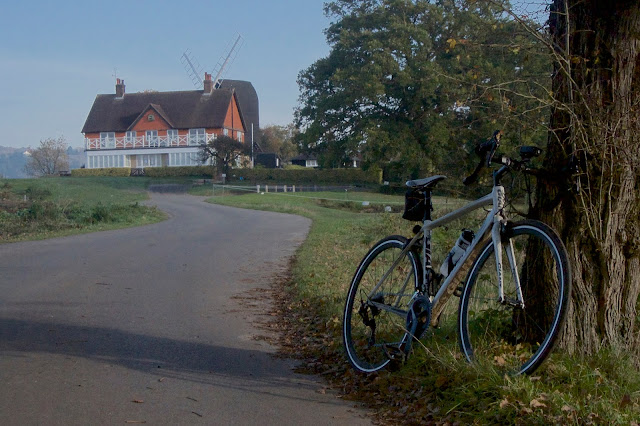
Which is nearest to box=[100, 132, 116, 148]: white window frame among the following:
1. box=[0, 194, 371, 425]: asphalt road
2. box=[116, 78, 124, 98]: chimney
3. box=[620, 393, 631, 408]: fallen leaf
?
box=[116, 78, 124, 98]: chimney

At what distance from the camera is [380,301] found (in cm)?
572

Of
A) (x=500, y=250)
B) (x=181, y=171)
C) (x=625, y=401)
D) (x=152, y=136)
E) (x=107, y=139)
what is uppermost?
(x=152, y=136)

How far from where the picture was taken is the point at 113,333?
24.3 ft

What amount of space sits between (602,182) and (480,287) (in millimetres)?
1031

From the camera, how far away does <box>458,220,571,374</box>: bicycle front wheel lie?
4.29 meters

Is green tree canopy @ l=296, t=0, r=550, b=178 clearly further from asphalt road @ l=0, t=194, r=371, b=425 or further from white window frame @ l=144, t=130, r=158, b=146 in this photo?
white window frame @ l=144, t=130, r=158, b=146

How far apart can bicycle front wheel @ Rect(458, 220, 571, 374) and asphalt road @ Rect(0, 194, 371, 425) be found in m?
0.96

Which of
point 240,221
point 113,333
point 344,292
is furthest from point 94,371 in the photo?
point 240,221

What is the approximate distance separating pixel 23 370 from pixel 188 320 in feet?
8.23

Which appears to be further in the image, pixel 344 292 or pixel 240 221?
pixel 240 221

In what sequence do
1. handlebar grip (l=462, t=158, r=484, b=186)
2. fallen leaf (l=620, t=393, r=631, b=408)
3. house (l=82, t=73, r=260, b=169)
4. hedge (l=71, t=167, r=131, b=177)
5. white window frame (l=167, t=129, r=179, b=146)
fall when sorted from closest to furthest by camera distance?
fallen leaf (l=620, t=393, r=631, b=408)
handlebar grip (l=462, t=158, r=484, b=186)
hedge (l=71, t=167, r=131, b=177)
house (l=82, t=73, r=260, b=169)
white window frame (l=167, t=129, r=179, b=146)

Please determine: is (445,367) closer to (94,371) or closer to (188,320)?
(94,371)

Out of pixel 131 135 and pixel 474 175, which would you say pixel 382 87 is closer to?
pixel 474 175

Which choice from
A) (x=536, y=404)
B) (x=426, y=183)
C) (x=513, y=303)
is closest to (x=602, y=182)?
(x=513, y=303)
